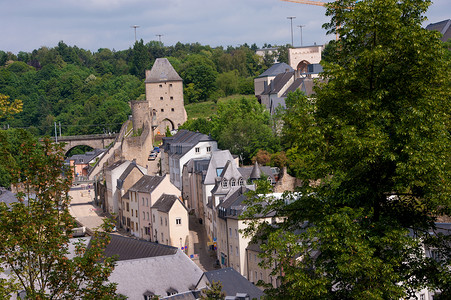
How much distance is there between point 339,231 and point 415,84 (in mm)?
3792

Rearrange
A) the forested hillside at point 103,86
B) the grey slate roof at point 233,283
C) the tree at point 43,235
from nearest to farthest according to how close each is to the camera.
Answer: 1. the tree at point 43,235
2. the grey slate roof at point 233,283
3. the forested hillside at point 103,86

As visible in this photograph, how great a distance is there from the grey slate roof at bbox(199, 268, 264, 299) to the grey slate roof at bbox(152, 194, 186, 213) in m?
21.4

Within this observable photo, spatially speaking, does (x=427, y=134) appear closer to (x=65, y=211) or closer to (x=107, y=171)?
(x=65, y=211)

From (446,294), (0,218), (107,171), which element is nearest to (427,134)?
(446,294)

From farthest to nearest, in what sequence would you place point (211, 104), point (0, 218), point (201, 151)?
point (211, 104) < point (201, 151) < point (0, 218)

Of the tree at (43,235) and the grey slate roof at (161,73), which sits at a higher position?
the grey slate roof at (161,73)

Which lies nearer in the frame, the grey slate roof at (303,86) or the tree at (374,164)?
the tree at (374,164)

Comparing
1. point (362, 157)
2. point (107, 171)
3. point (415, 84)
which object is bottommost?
point (107, 171)

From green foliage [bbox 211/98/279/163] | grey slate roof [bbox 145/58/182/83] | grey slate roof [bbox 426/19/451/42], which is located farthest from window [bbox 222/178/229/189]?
grey slate roof [bbox 145/58/182/83]

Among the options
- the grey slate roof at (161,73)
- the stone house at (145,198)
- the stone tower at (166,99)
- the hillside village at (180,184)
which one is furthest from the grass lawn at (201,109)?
the stone house at (145,198)

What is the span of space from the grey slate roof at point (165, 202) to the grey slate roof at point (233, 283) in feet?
70.1

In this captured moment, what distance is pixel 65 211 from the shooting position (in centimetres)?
1470

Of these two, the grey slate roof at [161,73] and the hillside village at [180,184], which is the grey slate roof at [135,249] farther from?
the grey slate roof at [161,73]

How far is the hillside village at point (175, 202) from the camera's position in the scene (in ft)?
115
